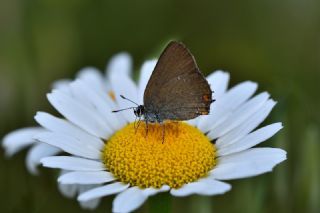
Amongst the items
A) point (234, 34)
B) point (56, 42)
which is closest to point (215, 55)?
point (234, 34)

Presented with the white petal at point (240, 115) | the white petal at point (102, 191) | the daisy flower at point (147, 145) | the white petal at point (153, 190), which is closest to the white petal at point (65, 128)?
the daisy flower at point (147, 145)

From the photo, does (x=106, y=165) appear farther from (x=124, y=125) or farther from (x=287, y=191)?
(x=287, y=191)

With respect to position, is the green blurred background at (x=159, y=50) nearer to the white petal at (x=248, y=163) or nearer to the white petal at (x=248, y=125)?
the white petal at (x=248, y=125)

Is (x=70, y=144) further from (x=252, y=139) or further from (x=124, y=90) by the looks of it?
(x=252, y=139)

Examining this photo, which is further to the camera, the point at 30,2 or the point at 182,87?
the point at 30,2

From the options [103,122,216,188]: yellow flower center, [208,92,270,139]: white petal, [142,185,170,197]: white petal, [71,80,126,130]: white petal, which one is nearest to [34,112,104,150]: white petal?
[103,122,216,188]: yellow flower center

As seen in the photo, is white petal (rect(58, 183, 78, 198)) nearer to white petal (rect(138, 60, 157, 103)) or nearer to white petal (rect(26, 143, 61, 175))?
white petal (rect(26, 143, 61, 175))

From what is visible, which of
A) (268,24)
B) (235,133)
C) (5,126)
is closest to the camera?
(235,133)
